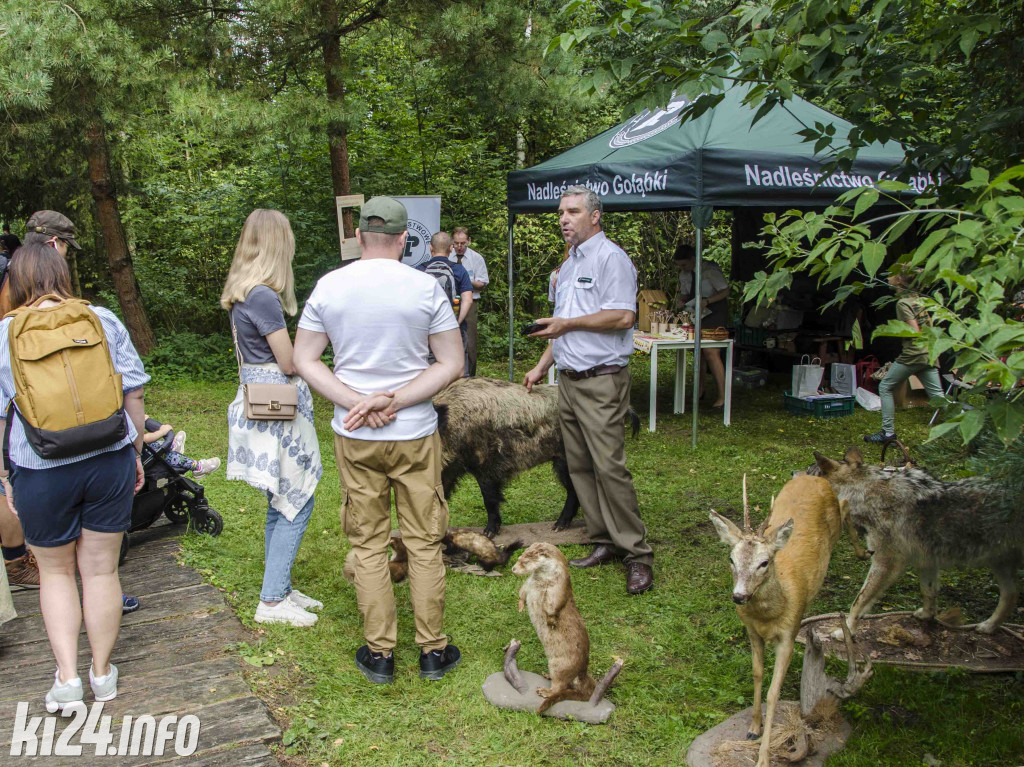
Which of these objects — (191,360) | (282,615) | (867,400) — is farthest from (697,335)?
(191,360)

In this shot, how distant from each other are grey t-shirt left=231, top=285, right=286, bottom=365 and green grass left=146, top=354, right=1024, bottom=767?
4.65ft

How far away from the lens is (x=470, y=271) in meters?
11.0

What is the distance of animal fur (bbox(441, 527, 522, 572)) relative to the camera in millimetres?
4969

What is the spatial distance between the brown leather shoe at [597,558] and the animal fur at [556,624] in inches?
57.8

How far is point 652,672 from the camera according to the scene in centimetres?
386

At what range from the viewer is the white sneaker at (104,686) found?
11.0 feet

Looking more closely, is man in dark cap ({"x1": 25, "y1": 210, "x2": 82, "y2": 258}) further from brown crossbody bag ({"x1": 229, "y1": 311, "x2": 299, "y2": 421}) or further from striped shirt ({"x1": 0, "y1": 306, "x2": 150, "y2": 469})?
brown crossbody bag ({"x1": 229, "y1": 311, "x2": 299, "y2": 421})

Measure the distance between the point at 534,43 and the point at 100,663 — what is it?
8872 mm

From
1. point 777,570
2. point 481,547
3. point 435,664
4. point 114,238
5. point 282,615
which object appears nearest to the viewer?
point 777,570

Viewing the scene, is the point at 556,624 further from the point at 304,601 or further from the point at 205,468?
the point at 205,468

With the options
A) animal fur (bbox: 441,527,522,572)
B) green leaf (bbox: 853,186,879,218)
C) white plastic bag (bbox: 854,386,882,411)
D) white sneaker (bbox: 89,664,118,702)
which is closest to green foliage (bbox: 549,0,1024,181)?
green leaf (bbox: 853,186,879,218)

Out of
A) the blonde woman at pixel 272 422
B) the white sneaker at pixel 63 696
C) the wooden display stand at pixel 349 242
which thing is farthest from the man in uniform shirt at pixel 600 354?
the wooden display stand at pixel 349 242

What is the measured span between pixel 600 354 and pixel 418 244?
568 centimetres

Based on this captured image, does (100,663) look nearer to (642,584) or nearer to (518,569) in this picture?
(518,569)
